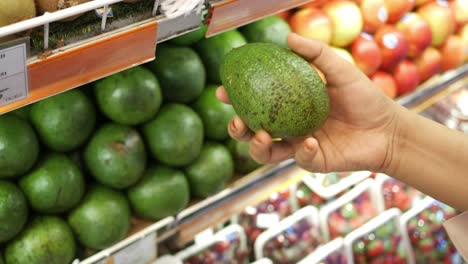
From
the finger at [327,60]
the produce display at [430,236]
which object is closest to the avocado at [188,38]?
the finger at [327,60]

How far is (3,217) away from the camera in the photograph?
110 centimetres

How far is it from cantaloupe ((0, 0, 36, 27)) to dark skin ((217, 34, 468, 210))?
0.45 meters

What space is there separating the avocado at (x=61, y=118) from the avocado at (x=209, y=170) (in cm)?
34

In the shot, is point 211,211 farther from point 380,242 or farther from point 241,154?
point 380,242

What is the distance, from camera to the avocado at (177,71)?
1358 millimetres

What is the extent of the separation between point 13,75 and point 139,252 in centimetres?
75

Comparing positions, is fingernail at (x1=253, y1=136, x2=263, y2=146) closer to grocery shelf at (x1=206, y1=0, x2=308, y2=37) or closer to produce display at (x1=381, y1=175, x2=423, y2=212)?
grocery shelf at (x1=206, y1=0, x2=308, y2=37)

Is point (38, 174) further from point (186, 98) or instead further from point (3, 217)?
point (186, 98)

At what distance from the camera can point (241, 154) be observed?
1.52 meters

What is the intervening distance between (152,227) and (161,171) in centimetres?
16

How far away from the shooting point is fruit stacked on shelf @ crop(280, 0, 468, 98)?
1854 millimetres

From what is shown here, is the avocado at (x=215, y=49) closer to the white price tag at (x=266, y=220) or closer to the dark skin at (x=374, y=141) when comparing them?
the dark skin at (x=374, y=141)

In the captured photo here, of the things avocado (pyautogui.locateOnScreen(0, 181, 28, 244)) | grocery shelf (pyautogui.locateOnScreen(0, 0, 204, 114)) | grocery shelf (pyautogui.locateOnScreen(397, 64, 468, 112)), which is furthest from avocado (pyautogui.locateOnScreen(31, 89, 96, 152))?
grocery shelf (pyautogui.locateOnScreen(397, 64, 468, 112))

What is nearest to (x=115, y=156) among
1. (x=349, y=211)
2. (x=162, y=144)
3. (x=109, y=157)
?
(x=109, y=157)
